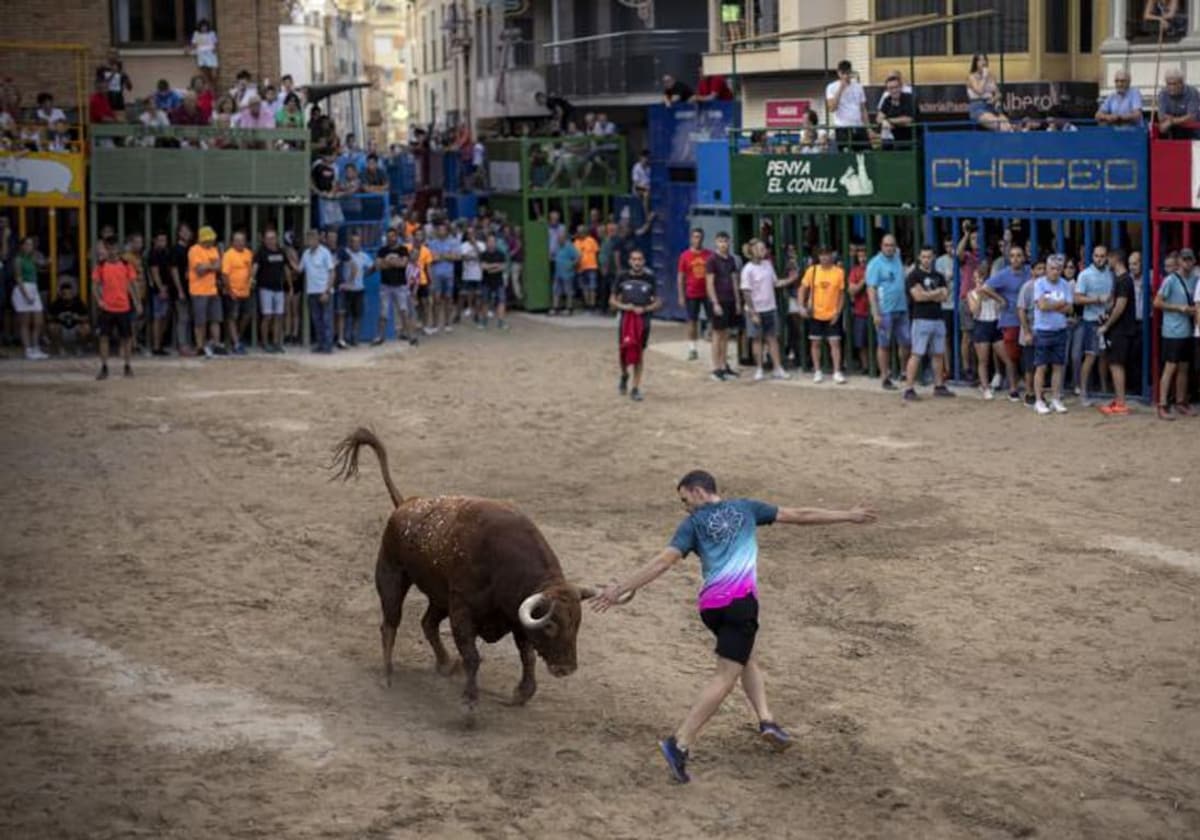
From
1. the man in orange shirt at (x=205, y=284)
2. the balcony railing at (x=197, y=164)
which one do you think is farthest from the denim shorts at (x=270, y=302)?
the balcony railing at (x=197, y=164)

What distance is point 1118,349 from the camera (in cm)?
2320

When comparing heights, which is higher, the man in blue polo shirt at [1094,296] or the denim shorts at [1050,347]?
the man in blue polo shirt at [1094,296]

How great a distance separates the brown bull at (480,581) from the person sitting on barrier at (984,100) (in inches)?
580

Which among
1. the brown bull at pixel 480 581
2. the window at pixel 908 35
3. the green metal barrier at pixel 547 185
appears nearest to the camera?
the brown bull at pixel 480 581

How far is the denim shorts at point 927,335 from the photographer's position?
2502 centimetres

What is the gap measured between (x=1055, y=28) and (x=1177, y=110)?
374 inches

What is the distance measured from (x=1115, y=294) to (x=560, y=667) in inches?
532

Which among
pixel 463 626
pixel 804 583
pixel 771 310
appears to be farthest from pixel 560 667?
pixel 771 310

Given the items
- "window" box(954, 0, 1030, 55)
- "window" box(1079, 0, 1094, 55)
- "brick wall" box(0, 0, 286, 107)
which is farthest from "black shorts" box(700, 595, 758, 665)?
"brick wall" box(0, 0, 286, 107)

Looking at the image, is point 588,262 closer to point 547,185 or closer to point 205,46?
point 547,185

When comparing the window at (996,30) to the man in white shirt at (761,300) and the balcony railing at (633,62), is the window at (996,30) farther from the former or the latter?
the balcony railing at (633,62)

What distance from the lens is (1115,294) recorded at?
23.1 meters

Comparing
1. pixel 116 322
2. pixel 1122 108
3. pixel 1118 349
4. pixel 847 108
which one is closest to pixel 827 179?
pixel 847 108

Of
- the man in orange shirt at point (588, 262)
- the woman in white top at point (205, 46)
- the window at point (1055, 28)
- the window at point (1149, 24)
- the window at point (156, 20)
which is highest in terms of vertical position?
the window at point (156, 20)
